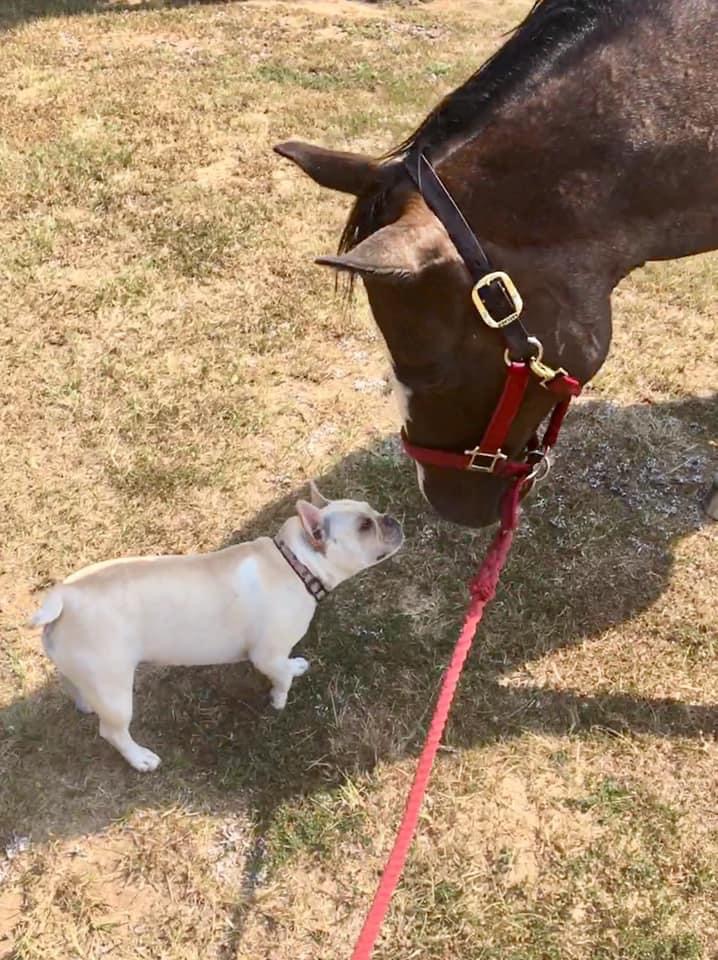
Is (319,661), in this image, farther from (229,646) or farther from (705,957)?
(705,957)

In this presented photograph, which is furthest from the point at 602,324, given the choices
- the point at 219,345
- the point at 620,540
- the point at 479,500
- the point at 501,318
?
the point at 219,345

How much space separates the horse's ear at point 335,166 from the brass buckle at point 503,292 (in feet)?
1.52

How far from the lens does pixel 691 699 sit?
9.93ft

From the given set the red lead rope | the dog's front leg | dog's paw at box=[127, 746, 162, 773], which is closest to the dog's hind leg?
dog's paw at box=[127, 746, 162, 773]

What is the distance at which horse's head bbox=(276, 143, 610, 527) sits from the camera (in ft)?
6.64

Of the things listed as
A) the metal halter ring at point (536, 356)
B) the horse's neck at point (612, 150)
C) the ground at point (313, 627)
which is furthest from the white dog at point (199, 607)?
the horse's neck at point (612, 150)

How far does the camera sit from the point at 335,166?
2.43 meters

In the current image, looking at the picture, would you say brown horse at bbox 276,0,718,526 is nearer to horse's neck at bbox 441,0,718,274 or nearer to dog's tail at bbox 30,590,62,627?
horse's neck at bbox 441,0,718,274

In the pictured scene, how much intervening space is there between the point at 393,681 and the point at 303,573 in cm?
60

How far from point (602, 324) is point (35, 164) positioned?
473 centimetres

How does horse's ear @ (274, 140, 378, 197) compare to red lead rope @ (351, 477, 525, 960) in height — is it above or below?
above

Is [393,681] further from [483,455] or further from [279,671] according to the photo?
[483,455]

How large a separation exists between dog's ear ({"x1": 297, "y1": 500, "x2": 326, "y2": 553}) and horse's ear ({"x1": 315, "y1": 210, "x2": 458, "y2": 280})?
95 centimetres

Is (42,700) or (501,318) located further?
(42,700)
